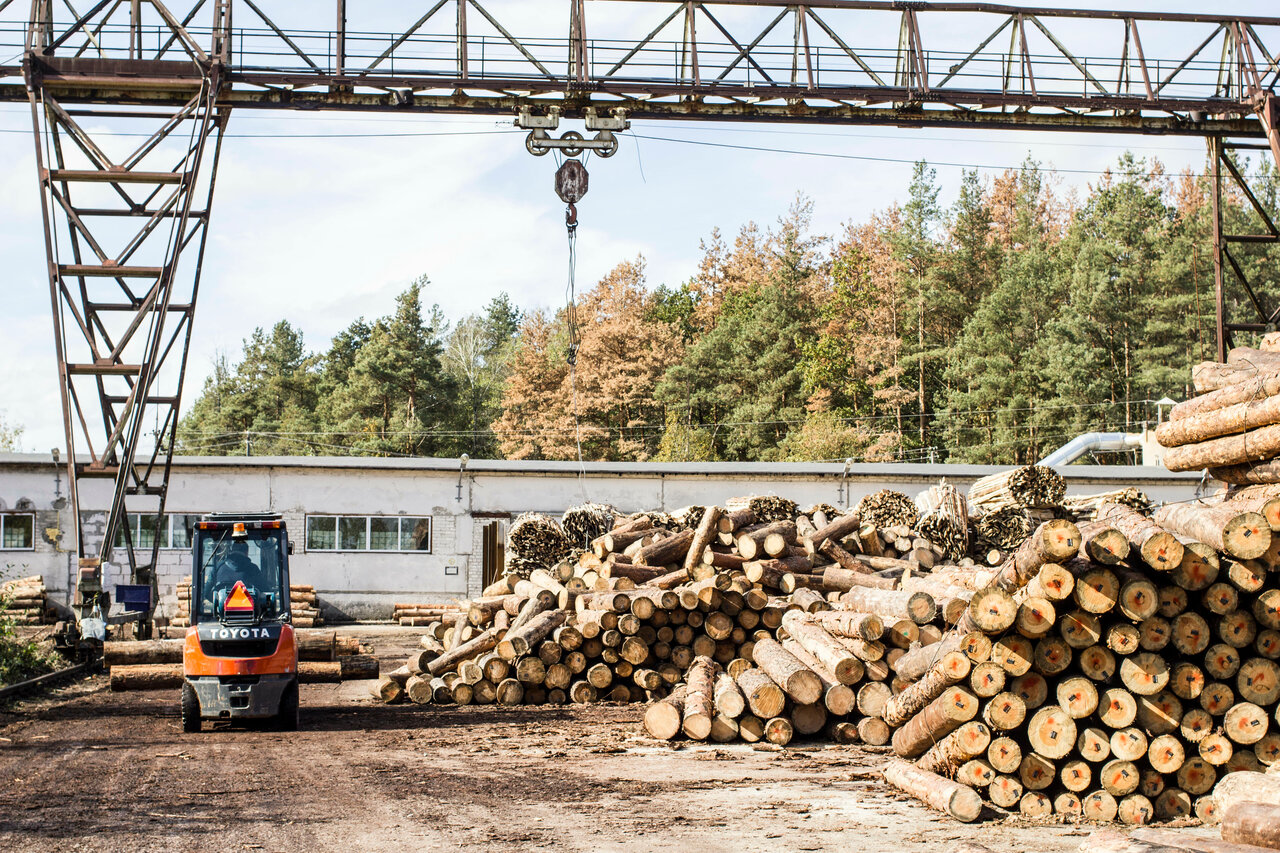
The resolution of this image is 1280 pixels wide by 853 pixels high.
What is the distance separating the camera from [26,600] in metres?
26.0

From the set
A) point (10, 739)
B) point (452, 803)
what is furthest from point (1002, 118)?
point (10, 739)

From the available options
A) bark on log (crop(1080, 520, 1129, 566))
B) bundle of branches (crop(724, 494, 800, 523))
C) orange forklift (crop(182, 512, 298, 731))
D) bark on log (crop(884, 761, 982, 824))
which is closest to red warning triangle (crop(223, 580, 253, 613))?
orange forklift (crop(182, 512, 298, 731))

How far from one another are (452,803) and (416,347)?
52068mm

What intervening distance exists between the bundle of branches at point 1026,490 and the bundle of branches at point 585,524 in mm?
6479

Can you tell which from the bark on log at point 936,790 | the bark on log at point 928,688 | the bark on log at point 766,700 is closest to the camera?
the bark on log at point 936,790

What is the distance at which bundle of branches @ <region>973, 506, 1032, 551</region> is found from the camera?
18.4m

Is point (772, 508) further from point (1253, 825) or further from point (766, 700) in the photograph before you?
point (1253, 825)

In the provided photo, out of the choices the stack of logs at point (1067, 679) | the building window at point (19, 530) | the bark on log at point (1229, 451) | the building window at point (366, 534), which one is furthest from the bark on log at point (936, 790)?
the building window at point (19, 530)

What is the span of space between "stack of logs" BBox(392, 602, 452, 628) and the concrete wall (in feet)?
2.75

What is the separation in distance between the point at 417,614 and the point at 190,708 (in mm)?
14207

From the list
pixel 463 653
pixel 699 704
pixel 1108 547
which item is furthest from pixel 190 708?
pixel 1108 547

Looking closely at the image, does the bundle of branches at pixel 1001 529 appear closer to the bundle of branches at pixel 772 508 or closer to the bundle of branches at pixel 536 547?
the bundle of branches at pixel 772 508

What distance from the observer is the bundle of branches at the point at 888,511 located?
19.1 metres

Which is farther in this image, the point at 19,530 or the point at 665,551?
the point at 19,530
